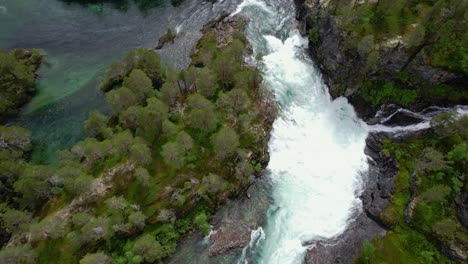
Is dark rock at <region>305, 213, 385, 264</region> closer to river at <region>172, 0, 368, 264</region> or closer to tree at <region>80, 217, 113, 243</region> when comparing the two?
river at <region>172, 0, 368, 264</region>

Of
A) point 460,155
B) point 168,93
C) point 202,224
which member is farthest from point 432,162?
point 168,93

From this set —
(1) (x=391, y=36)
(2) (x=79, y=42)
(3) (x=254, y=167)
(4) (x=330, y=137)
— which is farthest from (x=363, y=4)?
(2) (x=79, y=42)

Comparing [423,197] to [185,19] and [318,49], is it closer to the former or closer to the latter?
[318,49]

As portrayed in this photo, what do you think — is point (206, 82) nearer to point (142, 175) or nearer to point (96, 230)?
point (142, 175)

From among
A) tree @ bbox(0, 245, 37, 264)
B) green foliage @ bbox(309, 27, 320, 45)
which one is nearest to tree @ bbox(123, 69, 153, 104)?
tree @ bbox(0, 245, 37, 264)

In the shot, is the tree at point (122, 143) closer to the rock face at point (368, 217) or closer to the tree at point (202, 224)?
the tree at point (202, 224)

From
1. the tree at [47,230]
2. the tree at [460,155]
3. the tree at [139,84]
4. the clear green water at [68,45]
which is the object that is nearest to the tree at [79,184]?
the tree at [47,230]
